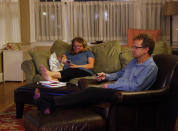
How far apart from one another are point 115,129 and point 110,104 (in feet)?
0.73

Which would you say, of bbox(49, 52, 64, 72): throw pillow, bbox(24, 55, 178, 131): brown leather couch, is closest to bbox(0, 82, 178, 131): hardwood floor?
bbox(49, 52, 64, 72): throw pillow

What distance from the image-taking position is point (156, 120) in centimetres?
288

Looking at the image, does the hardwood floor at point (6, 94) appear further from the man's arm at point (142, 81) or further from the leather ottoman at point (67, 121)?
the man's arm at point (142, 81)

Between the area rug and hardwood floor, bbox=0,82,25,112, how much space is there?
21 cm

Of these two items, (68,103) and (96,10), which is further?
(96,10)

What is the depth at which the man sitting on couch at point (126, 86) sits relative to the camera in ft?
9.33

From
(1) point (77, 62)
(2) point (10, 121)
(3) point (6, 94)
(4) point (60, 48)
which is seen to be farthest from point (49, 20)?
(2) point (10, 121)

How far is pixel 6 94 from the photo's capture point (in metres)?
5.51

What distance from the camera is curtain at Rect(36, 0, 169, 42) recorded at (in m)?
6.81

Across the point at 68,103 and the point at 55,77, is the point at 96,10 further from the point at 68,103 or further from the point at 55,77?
the point at 68,103

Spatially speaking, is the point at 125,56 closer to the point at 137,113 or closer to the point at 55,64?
the point at 55,64

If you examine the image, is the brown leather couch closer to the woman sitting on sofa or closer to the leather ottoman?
the leather ottoman

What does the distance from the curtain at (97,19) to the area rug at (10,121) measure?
121 inches

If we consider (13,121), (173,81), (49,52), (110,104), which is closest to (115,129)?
(110,104)
